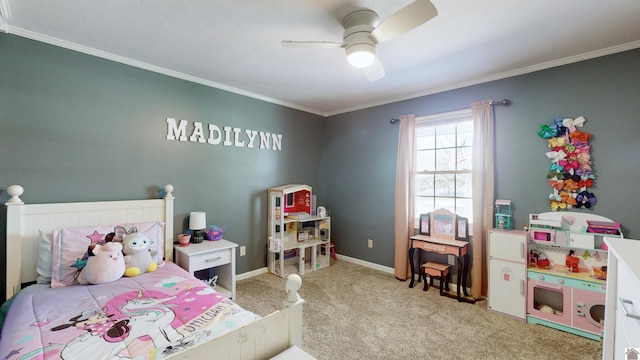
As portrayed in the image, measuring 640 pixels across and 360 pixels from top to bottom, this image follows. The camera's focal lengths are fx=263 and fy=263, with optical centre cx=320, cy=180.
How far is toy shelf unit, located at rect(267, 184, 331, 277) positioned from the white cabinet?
213cm

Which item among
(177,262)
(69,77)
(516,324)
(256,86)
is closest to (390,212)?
(516,324)

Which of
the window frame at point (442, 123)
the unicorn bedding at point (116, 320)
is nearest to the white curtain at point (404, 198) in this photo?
the window frame at point (442, 123)

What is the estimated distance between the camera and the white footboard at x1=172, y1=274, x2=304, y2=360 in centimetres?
102

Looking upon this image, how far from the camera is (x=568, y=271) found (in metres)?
2.43

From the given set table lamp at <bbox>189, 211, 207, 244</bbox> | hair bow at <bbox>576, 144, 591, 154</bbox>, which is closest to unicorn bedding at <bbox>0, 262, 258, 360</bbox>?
table lamp at <bbox>189, 211, 207, 244</bbox>

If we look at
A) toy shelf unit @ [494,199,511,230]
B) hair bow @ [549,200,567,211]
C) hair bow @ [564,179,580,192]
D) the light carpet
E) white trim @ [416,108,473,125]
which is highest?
white trim @ [416,108,473,125]

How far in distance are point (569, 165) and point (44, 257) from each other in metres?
4.53

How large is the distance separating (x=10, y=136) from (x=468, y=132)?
14.6 ft

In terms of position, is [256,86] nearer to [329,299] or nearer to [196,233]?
[196,233]

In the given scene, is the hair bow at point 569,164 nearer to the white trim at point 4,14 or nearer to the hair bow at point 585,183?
the hair bow at point 585,183

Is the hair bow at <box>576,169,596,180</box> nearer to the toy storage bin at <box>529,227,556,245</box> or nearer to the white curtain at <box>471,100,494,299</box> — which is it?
the toy storage bin at <box>529,227,556,245</box>

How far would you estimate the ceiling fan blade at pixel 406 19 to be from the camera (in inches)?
55.0

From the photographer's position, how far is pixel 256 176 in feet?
12.0

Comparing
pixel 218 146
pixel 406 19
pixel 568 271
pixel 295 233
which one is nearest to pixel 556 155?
pixel 568 271
